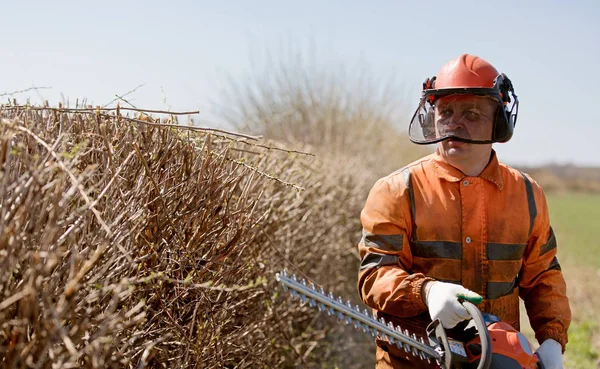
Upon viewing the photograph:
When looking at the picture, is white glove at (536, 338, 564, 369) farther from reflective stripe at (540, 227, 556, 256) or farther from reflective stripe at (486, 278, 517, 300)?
reflective stripe at (540, 227, 556, 256)

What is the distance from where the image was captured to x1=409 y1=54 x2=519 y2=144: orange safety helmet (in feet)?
8.99

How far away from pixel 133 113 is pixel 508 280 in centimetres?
196

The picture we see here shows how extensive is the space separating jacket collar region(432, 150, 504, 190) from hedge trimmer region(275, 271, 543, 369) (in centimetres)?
64

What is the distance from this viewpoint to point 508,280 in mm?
2803

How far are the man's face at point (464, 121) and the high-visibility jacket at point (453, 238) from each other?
0.34ft

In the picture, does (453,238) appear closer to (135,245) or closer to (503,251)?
(503,251)

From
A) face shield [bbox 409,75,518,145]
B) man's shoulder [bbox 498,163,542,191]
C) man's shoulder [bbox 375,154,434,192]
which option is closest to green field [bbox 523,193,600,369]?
man's shoulder [bbox 498,163,542,191]

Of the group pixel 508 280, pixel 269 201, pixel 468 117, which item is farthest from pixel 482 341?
pixel 269 201

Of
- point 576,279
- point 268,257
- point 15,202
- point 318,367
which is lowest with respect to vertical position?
point 576,279

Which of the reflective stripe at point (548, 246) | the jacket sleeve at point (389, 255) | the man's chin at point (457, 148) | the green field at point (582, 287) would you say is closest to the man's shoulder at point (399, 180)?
the jacket sleeve at point (389, 255)

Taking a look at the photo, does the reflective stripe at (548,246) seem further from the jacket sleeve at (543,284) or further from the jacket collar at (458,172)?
the jacket collar at (458,172)

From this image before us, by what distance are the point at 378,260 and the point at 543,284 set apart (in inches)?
34.2

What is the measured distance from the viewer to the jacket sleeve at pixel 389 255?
2.55 metres

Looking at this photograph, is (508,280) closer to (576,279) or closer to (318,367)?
(318,367)
